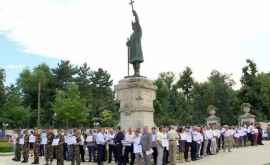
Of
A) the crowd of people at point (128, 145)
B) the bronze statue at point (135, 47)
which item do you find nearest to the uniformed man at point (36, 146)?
the crowd of people at point (128, 145)

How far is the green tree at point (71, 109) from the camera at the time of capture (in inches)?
2751

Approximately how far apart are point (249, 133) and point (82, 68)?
217 ft

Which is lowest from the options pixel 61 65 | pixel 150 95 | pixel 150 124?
pixel 150 124

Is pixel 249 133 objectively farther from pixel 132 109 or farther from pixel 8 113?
pixel 8 113

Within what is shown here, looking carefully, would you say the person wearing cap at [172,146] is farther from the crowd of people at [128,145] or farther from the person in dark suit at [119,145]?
the person in dark suit at [119,145]

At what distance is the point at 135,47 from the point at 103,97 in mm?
67866

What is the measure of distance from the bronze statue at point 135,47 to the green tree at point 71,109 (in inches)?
1804

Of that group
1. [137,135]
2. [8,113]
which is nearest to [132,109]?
[137,135]

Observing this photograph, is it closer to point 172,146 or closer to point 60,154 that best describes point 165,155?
point 172,146

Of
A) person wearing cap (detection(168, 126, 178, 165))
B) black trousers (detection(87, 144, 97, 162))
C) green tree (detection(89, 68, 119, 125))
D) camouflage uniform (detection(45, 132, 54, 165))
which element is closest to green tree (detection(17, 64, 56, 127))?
green tree (detection(89, 68, 119, 125))

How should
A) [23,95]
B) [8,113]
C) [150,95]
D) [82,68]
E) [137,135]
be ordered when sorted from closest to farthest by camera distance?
[137,135] < [150,95] < [8,113] < [23,95] < [82,68]

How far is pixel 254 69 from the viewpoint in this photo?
210ft

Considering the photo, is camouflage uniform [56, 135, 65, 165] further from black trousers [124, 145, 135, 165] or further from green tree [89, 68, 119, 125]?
green tree [89, 68, 119, 125]

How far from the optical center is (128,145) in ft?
68.0
